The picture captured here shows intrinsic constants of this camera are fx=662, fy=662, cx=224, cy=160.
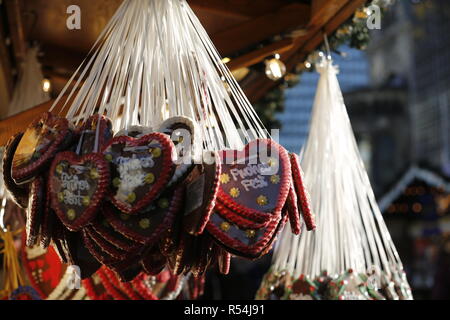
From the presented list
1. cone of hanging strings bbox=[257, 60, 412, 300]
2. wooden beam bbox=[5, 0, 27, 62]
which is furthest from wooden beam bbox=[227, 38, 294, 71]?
wooden beam bbox=[5, 0, 27, 62]

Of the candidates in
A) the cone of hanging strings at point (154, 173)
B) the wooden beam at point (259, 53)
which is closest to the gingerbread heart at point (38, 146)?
the cone of hanging strings at point (154, 173)

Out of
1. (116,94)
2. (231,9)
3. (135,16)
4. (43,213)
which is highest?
(231,9)

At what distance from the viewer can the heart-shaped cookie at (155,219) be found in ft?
4.36

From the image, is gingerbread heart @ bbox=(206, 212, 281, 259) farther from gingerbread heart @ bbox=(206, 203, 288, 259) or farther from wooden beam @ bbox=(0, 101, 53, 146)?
wooden beam @ bbox=(0, 101, 53, 146)

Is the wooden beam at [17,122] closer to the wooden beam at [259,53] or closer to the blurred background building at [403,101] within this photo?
the wooden beam at [259,53]

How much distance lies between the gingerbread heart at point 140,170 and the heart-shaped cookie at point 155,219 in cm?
3

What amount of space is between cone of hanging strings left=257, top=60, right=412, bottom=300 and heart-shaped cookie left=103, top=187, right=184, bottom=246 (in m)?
1.27

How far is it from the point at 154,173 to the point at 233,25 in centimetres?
179

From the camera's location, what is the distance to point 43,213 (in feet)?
4.76

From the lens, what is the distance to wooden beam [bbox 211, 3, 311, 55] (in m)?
2.83
